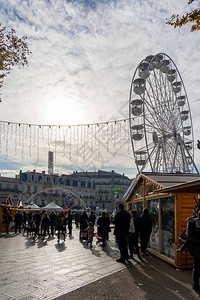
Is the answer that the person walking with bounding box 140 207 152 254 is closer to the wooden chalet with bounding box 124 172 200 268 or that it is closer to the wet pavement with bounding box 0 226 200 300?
the wooden chalet with bounding box 124 172 200 268

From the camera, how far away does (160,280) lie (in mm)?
6734

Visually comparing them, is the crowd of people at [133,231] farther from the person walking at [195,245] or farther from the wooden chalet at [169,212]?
the wooden chalet at [169,212]

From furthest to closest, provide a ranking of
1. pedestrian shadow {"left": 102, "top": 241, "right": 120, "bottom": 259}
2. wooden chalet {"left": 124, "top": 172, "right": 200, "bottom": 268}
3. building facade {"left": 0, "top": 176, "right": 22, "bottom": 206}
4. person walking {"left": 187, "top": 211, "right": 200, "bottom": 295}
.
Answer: building facade {"left": 0, "top": 176, "right": 22, "bottom": 206}, pedestrian shadow {"left": 102, "top": 241, "right": 120, "bottom": 259}, wooden chalet {"left": 124, "top": 172, "right": 200, "bottom": 268}, person walking {"left": 187, "top": 211, "right": 200, "bottom": 295}

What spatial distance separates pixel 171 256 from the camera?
8.81 meters

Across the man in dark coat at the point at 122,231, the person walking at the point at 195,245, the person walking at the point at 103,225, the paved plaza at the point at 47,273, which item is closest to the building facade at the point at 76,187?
the person walking at the point at 103,225

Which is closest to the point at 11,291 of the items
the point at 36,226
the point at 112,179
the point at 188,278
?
the point at 188,278

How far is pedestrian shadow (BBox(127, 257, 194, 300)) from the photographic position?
219 inches

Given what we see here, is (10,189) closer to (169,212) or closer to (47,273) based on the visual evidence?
(169,212)

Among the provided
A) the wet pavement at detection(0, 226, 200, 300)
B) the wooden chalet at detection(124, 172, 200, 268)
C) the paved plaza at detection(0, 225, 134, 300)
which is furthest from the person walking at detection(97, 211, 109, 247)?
the wet pavement at detection(0, 226, 200, 300)

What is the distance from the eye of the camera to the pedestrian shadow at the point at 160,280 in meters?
5.56

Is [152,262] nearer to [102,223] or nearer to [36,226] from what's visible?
[102,223]

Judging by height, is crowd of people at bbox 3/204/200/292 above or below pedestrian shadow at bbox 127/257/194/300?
above

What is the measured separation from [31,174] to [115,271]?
7421cm

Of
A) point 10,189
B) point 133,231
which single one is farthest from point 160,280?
point 10,189
